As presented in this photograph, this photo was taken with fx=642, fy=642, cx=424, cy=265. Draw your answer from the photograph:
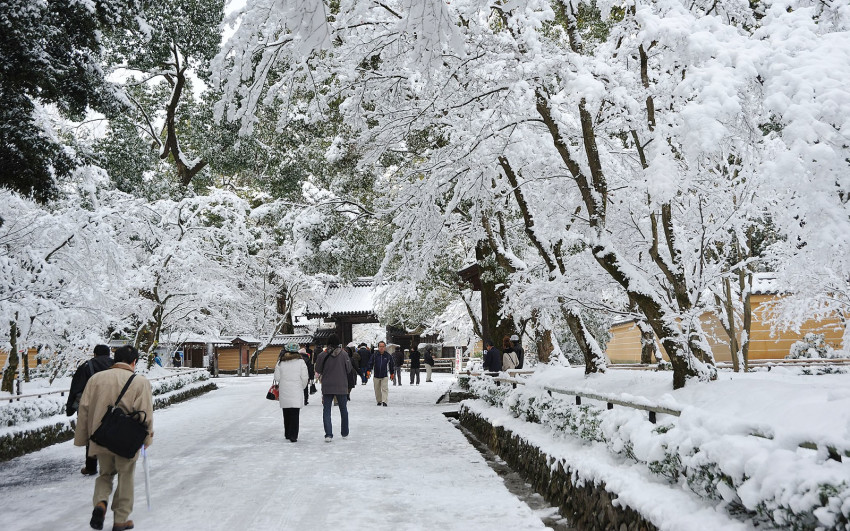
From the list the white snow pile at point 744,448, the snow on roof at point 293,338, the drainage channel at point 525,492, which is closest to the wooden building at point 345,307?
the snow on roof at point 293,338

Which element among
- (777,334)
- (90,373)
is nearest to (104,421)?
(90,373)

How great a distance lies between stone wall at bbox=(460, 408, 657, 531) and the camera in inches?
182

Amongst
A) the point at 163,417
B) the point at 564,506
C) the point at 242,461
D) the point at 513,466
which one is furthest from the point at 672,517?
the point at 163,417

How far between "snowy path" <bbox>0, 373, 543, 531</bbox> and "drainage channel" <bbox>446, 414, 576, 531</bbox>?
18 centimetres

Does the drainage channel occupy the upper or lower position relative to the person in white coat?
lower

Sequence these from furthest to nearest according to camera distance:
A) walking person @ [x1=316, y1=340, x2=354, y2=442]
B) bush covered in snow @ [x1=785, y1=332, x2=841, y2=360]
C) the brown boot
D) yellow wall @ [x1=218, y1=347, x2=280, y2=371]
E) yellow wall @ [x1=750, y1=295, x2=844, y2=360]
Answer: yellow wall @ [x1=218, y1=347, x2=280, y2=371] → yellow wall @ [x1=750, y1=295, x2=844, y2=360] → bush covered in snow @ [x1=785, y1=332, x2=841, y2=360] → walking person @ [x1=316, y1=340, x2=354, y2=442] → the brown boot

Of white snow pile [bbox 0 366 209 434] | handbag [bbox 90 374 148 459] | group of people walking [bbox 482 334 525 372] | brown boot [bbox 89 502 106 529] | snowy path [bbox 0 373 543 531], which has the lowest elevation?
snowy path [bbox 0 373 543 531]

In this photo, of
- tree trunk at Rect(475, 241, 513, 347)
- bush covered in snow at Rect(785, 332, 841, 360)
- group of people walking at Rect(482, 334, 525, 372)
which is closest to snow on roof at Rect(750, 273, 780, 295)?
bush covered in snow at Rect(785, 332, 841, 360)

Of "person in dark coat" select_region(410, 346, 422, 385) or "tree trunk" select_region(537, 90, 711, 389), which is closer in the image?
"tree trunk" select_region(537, 90, 711, 389)

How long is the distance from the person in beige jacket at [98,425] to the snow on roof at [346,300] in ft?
Answer: 108

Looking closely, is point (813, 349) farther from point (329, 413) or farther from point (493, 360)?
point (329, 413)

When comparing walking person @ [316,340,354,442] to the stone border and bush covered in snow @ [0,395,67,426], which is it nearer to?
the stone border

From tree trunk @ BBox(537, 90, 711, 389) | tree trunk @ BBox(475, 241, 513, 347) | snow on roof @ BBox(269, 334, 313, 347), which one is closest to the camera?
tree trunk @ BBox(537, 90, 711, 389)

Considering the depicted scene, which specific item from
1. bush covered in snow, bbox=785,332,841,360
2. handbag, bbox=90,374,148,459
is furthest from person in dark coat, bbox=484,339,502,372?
handbag, bbox=90,374,148,459
